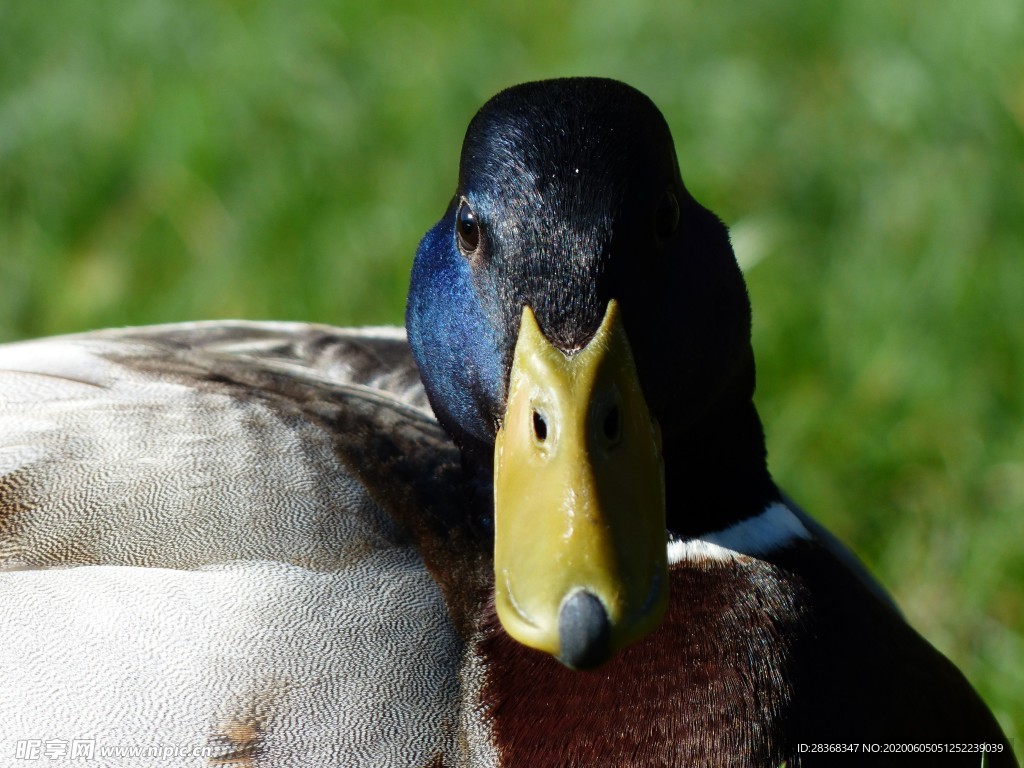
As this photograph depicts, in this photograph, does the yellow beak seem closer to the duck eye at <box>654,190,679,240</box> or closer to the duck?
the duck

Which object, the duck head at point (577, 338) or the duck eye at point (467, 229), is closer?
the duck head at point (577, 338)

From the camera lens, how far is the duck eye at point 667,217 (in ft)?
5.99

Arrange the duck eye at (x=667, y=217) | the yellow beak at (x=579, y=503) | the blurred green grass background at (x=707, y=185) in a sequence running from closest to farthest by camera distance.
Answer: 1. the yellow beak at (x=579, y=503)
2. the duck eye at (x=667, y=217)
3. the blurred green grass background at (x=707, y=185)

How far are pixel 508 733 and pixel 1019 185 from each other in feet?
9.31

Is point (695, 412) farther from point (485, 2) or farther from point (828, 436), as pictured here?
point (485, 2)

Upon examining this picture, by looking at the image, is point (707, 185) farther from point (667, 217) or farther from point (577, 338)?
point (577, 338)

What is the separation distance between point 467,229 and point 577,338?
10.2 inches

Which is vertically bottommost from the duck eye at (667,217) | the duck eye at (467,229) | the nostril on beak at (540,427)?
the nostril on beak at (540,427)

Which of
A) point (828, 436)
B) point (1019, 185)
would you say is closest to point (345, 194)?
point (828, 436)

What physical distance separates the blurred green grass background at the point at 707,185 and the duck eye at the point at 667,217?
1.34 m

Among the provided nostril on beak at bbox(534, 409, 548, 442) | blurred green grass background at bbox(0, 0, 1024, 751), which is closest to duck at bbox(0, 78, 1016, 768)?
nostril on beak at bbox(534, 409, 548, 442)

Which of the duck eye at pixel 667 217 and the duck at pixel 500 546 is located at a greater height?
the duck eye at pixel 667 217

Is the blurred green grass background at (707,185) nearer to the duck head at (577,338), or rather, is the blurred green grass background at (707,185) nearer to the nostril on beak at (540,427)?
the duck head at (577,338)

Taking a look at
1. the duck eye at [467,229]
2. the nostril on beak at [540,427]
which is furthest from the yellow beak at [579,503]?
the duck eye at [467,229]
